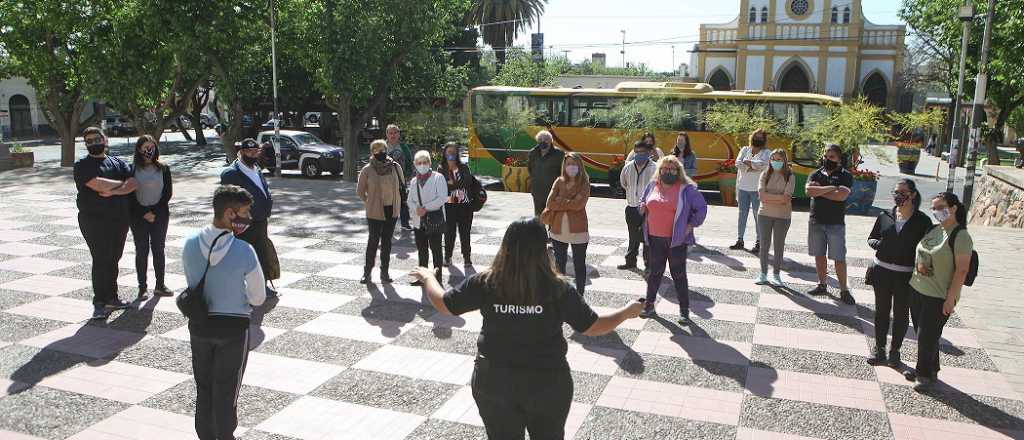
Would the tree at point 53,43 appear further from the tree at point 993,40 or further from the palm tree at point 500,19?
the palm tree at point 500,19

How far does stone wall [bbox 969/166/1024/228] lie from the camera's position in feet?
46.2

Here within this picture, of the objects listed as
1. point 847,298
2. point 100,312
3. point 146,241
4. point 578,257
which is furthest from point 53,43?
point 847,298

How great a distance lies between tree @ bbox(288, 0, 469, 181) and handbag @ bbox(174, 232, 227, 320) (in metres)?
18.5

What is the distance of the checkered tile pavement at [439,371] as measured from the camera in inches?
189

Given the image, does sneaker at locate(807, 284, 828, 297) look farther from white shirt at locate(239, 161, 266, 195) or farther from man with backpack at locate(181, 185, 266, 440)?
A: man with backpack at locate(181, 185, 266, 440)

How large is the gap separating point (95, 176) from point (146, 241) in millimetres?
967

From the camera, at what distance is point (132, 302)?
24.4 ft

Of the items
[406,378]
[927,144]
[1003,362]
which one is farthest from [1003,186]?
[927,144]

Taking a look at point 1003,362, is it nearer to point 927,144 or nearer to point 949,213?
point 949,213

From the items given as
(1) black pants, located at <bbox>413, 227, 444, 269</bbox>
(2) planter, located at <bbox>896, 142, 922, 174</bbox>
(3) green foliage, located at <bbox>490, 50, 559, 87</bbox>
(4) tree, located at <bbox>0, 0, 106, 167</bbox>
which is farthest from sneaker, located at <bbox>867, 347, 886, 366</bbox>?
(3) green foliage, located at <bbox>490, 50, 559, 87</bbox>

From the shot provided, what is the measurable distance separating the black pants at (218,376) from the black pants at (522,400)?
1.44 m

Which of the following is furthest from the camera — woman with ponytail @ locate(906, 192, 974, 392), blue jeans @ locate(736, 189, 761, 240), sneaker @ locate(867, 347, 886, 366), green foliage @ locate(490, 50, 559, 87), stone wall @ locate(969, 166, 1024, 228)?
green foliage @ locate(490, 50, 559, 87)

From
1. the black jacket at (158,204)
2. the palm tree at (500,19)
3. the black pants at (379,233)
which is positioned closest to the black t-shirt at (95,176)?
the black jacket at (158,204)

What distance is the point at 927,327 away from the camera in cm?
534
